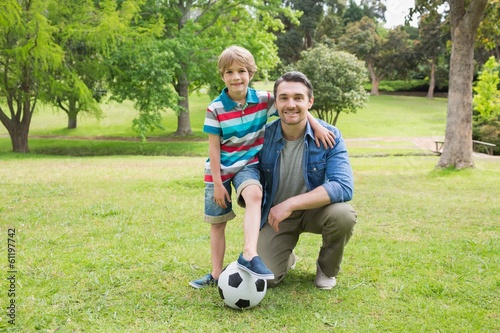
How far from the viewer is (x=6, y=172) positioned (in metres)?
10.2

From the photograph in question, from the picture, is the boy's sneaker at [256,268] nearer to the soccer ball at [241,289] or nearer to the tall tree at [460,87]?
the soccer ball at [241,289]

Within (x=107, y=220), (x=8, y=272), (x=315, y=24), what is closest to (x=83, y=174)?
(x=107, y=220)

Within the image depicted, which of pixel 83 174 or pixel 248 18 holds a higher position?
pixel 248 18

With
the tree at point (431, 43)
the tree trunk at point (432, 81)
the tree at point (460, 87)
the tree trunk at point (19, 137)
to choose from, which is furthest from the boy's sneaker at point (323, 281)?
the tree trunk at point (432, 81)

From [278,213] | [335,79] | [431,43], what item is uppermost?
[431,43]

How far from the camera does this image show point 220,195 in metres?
3.44

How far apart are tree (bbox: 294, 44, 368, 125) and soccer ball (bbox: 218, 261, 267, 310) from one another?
Result: 78.4 feet

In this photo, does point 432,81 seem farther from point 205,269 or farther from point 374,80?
point 205,269

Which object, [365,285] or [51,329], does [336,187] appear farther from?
[51,329]

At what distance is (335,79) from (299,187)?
24.0 metres

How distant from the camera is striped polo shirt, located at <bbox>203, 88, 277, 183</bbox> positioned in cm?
343

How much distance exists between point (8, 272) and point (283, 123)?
97.1 inches

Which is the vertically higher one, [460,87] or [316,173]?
[460,87]

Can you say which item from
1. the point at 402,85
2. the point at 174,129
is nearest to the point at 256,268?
the point at 174,129
